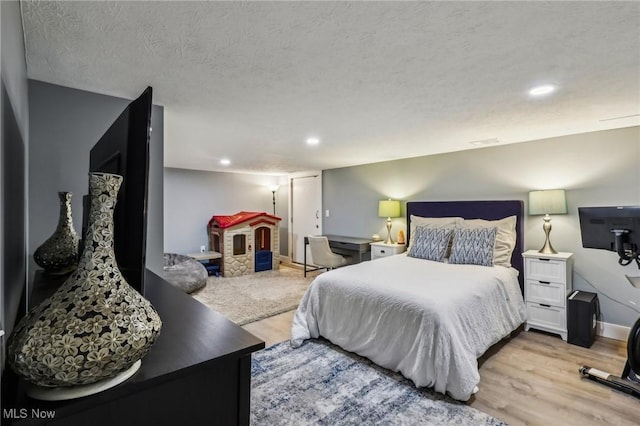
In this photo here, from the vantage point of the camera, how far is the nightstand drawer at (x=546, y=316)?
3029 millimetres

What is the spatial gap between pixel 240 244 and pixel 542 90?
521cm

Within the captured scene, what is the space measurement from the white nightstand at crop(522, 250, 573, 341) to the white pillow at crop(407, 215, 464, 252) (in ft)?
2.78

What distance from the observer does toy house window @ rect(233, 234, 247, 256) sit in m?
5.99

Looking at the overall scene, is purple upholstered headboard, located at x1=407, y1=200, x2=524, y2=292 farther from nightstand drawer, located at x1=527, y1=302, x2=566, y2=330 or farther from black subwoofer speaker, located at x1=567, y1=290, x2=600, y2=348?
black subwoofer speaker, located at x1=567, y1=290, x2=600, y2=348

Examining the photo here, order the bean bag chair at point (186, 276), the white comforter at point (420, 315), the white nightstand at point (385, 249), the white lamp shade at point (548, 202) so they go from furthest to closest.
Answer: the white nightstand at point (385, 249) < the bean bag chair at point (186, 276) < the white lamp shade at point (548, 202) < the white comforter at point (420, 315)

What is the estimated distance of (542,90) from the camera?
2.03 m

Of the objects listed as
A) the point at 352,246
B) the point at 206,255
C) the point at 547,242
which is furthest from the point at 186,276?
the point at 547,242

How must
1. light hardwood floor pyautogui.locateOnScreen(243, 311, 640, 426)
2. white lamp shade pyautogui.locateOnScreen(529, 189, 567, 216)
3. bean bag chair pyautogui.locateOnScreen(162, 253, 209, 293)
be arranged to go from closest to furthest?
light hardwood floor pyautogui.locateOnScreen(243, 311, 640, 426) < white lamp shade pyautogui.locateOnScreen(529, 189, 567, 216) < bean bag chair pyautogui.locateOnScreen(162, 253, 209, 293)

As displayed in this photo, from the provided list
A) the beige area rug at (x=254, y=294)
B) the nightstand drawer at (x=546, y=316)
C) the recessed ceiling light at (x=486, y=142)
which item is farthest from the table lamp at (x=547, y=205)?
the beige area rug at (x=254, y=294)

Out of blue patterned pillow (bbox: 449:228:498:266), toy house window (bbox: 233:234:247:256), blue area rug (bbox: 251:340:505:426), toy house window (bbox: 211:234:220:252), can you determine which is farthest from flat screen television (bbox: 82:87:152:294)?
toy house window (bbox: 211:234:220:252)

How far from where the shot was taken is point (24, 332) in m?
0.58

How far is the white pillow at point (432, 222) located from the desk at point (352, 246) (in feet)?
2.87

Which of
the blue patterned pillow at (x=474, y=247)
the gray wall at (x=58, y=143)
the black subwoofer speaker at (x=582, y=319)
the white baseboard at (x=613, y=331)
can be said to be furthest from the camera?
the blue patterned pillow at (x=474, y=247)

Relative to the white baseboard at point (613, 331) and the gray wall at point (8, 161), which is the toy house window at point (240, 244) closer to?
the gray wall at point (8, 161)
